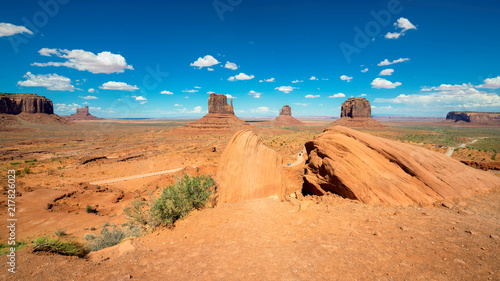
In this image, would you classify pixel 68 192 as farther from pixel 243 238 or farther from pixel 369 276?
pixel 369 276

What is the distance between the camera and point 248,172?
10.3m

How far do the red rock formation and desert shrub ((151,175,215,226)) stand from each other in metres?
5.74

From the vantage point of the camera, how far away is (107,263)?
532 centimetres

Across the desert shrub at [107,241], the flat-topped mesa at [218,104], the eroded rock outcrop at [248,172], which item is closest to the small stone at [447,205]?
the eroded rock outcrop at [248,172]

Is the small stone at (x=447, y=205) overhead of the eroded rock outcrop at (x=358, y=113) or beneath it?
beneath

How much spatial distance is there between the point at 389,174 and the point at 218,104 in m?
95.6

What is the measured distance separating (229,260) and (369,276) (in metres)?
3.15

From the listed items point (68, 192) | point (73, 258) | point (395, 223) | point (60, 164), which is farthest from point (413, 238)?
point (60, 164)

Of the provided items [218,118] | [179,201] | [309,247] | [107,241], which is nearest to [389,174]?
[309,247]

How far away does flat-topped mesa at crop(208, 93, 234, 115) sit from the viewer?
3823 inches

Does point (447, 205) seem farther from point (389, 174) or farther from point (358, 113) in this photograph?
point (358, 113)

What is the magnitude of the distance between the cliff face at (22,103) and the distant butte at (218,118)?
102 m

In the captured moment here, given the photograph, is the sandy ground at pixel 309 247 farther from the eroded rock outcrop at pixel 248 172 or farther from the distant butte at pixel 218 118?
the distant butte at pixel 218 118

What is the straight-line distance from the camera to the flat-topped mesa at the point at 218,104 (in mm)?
97106
